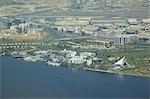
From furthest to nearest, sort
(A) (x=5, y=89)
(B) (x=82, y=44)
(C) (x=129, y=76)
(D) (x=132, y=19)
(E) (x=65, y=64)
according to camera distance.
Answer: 1. (D) (x=132, y=19)
2. (B) (x=82, y=44)
3. (E) (x=65, y=64)
4. (C) (x=129, y=76)
5. (A) (x=5, y=89)

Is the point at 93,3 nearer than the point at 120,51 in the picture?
No

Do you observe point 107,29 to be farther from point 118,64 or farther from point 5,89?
point 5,89

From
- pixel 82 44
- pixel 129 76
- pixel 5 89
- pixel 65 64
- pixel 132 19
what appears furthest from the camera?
pixel 132 19

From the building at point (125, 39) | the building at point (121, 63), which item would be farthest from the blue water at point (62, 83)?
the building at point (125, 39)

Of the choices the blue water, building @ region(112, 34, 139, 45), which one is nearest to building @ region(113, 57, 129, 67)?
the blue water

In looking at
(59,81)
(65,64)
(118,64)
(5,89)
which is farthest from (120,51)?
(5,89)

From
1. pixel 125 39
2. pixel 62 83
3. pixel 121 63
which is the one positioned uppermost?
pixel 125 39

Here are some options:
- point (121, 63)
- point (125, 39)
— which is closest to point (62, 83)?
point (121, 63)

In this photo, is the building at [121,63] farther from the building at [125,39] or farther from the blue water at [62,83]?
the building at [125,39]

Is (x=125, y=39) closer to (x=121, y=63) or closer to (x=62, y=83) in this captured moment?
(x=121, y=63)
